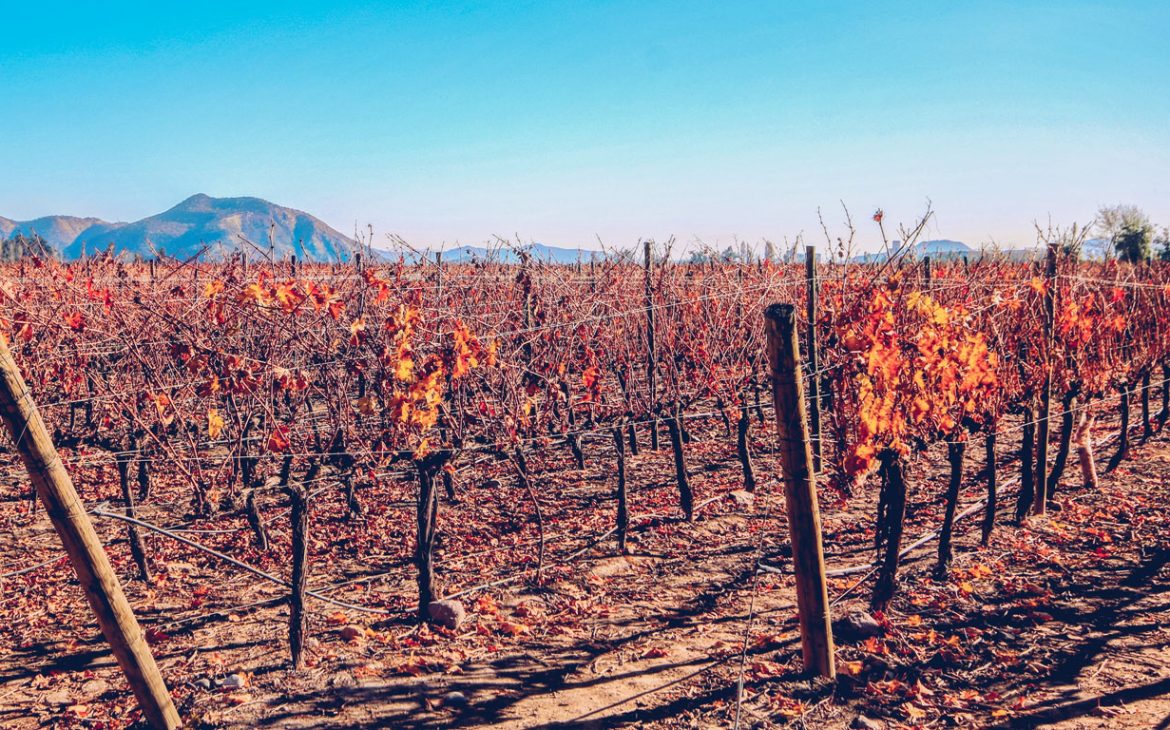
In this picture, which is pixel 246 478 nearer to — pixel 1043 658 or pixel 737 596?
pixel 737 596

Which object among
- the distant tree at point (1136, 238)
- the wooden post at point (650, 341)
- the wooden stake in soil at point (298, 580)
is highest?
the distant tree at point (1136, 238)

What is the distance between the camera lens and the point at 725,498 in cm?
694

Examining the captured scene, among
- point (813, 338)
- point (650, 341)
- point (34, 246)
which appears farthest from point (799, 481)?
point (34, 246)

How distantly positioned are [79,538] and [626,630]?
3.05 m

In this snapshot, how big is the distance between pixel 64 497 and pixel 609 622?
314 centimetres

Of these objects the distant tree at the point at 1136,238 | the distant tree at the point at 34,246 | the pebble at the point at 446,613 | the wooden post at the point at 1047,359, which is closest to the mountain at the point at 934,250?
the wooden post at the point at 1047,359

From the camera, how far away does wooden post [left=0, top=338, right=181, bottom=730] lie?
263cm

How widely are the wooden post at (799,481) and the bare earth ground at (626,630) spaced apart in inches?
12.2

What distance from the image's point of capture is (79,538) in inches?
108

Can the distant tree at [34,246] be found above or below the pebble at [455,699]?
above

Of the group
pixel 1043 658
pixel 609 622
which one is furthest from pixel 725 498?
pixel 1043 658

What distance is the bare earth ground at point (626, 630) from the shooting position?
3545 millimetres

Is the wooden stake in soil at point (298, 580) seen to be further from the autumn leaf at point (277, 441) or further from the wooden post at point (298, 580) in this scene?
the autumn leaf at point (277, 441)

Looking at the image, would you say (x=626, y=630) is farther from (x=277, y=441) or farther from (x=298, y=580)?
(x=277, y=441)
